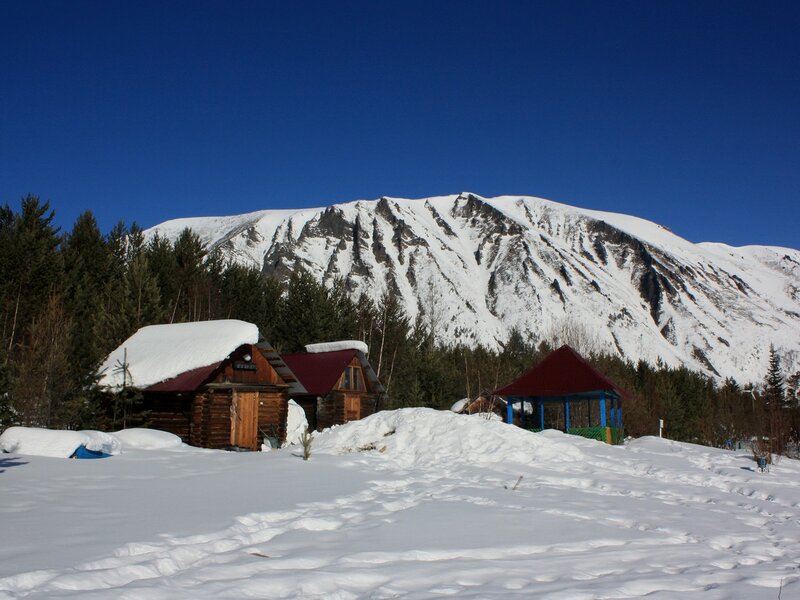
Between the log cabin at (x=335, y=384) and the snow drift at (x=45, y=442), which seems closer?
the snow drift at (x=45, y=442)

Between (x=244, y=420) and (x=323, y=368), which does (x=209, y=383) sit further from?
(x=323, y=368)

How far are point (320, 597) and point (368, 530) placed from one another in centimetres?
334

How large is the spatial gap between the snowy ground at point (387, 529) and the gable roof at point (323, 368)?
51.0ft

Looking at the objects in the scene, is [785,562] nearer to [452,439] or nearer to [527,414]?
[452,439]

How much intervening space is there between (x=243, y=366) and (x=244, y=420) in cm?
209

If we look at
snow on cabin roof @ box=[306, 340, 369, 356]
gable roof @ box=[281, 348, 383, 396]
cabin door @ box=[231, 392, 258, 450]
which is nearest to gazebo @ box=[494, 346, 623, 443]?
gable roof @ box=[281, 348, 383, 396]

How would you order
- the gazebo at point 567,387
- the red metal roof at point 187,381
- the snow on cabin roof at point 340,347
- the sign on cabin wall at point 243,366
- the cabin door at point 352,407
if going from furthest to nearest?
the snow on cabin roof at point 340,347
the cabin door at point 352,407
the gazebo at point 567,387
the sign on cabin wall at point 243,366
the red metal roof at point 187,381

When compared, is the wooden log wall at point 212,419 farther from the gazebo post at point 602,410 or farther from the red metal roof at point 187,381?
the gazebo post at point 602,410

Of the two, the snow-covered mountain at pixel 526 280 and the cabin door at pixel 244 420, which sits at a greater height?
the snow-covered mountain at pixel 526 280

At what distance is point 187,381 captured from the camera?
76.9 ft

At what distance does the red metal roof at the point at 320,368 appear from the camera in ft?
110

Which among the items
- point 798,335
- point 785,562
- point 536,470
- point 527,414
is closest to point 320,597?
point 785,562

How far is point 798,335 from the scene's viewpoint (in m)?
150

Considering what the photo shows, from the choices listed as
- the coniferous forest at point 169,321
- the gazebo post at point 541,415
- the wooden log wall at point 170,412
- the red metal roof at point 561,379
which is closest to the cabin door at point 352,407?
the coniferous forest at point 169,321
